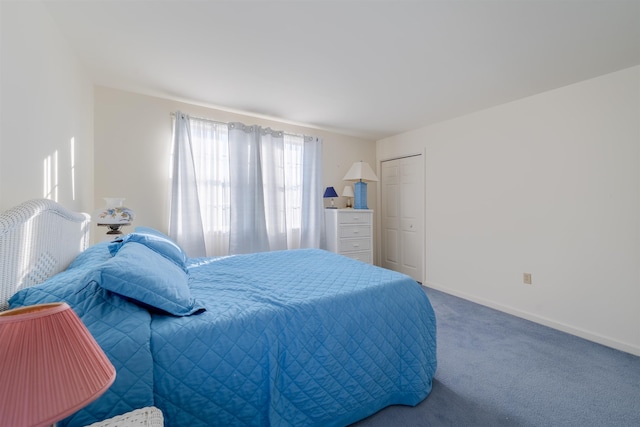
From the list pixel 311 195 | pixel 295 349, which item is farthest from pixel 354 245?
pixel 295 349

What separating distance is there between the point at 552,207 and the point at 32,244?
3.75 metres

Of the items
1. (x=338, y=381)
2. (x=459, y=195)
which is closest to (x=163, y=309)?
(x=338, y=381)

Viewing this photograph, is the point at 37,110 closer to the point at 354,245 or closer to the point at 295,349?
the point at 295,349

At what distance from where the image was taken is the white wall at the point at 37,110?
111 cm

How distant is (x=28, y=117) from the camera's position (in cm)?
129

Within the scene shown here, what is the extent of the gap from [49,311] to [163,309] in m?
0.65

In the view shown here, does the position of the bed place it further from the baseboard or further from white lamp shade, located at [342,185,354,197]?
white lamp shade, located at [342,185,354,197]

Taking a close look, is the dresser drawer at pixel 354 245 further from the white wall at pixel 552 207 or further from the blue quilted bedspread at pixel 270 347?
the blue quilted bedspread at pixel 270 347

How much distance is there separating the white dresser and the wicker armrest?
10.1 feet

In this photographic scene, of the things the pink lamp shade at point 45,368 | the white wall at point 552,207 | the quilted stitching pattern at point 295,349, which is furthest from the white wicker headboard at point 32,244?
the white wall at point 552,207

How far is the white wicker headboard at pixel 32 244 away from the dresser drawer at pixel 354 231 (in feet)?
9.44

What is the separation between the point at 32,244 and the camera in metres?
1.05

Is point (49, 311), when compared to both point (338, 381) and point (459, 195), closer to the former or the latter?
point (338, 381)

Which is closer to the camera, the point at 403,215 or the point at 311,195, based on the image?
the point at 311,195
